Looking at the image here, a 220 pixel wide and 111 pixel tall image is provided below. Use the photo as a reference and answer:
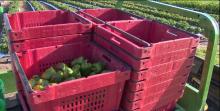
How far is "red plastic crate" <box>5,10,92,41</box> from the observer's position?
2.37m

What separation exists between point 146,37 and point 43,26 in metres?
1.18

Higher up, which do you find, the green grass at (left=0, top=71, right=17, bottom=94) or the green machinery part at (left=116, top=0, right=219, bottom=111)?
the green machinery part at (left=116, top=0, right=219, bottom=111)

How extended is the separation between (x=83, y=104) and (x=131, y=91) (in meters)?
0.41

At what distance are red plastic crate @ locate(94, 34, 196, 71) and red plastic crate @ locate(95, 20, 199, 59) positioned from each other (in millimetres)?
27

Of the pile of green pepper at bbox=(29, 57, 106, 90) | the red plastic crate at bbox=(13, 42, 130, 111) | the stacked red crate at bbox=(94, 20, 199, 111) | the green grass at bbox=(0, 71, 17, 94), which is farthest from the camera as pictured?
the green grass at bbox=(0, 71, 17, 94)

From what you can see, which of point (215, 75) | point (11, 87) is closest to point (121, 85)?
point (11, 87)

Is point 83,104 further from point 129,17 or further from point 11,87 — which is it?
point 11,87

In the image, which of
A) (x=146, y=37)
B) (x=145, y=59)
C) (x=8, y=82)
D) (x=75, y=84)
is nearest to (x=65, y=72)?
(x=75, y=84)

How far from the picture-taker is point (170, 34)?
102 inches

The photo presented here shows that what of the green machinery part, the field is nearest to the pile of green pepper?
the green machinery part

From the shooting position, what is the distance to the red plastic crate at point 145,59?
205 centimetres

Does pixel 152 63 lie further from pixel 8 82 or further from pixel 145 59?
pixel 8 82

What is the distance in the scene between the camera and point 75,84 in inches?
73.9

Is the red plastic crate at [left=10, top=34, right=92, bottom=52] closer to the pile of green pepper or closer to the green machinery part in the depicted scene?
the pile of green pepper
